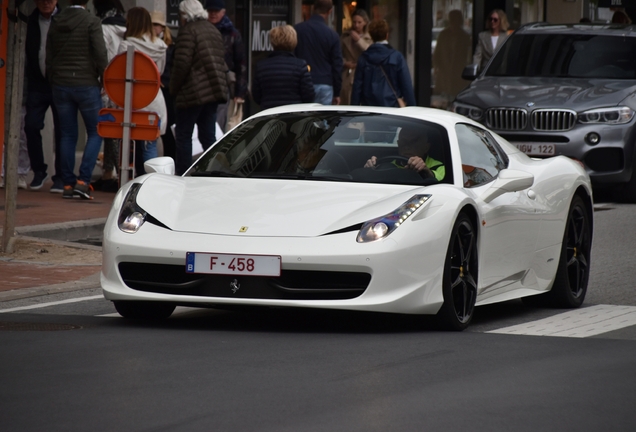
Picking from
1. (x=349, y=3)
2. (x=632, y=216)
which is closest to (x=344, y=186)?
(x=632, y=216)

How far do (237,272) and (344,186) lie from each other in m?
0.93

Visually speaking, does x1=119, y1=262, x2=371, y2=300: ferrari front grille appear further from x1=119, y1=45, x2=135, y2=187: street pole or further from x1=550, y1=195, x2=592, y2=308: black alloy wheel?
x1=119, y1=45, x2=135, y2=187: street pole

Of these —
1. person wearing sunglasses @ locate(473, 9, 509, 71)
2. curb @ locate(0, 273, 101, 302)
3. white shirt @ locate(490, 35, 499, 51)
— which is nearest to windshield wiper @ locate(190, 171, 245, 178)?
curb @ locate(0, 273, 101, 302)

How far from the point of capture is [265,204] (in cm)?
740

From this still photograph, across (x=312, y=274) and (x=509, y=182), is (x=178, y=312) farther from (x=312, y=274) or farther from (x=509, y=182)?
(x=509, y=182)

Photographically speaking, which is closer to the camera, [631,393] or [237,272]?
[631,393]

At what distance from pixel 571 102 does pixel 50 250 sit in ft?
23.3

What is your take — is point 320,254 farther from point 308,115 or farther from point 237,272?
point 308,115

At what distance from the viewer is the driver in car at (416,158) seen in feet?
26.1

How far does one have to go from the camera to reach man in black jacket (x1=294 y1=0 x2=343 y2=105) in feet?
57.3

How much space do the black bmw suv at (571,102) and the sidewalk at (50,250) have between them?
461cm

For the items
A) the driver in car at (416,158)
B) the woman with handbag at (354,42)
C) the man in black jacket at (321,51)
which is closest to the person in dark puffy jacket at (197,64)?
the man in black jacket at (321,51)

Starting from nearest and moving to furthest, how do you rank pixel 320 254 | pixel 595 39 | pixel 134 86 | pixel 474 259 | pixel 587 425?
pixel 587 425 < pixel 320 254 < pixel 474 259 < pixel 134 86 < pixel 595 39

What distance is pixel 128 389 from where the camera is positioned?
5.61 meters
